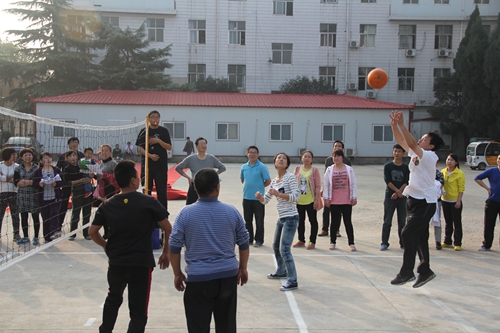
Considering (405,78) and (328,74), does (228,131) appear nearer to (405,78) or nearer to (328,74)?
(328,74)

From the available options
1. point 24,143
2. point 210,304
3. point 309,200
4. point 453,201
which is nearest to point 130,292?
point 210,304

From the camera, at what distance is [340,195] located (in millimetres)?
8844

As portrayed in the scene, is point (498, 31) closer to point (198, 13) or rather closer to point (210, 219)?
point (198, 13)

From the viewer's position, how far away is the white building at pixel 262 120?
33531 millimetres

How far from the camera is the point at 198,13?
43.5 m

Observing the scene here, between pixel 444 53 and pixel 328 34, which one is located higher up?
pixel 328 34

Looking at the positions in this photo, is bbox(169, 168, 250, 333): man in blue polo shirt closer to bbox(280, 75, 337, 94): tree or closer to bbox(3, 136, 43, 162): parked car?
bbox(3, 136, 43, 162): parked car

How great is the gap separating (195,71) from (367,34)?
15.4m

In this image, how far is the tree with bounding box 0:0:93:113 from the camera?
4022 cm

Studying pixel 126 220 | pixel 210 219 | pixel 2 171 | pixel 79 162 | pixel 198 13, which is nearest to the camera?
pixel 210 219

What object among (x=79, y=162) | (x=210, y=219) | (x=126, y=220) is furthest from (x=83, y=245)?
(x=210, y=219)

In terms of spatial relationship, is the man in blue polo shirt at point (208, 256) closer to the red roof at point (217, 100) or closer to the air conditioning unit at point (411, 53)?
the red roof at point (217, 100)

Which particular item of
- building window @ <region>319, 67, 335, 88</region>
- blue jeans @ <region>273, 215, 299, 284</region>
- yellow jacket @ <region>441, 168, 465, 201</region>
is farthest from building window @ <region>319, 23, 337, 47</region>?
blue jeans @ <region>273, 215, 299, 284</region>

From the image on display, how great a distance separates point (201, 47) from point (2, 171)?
118 feet
